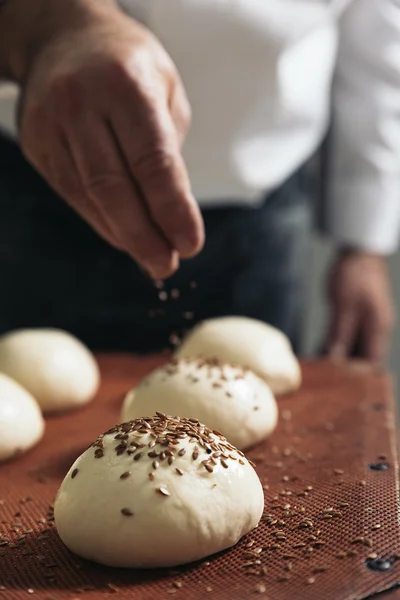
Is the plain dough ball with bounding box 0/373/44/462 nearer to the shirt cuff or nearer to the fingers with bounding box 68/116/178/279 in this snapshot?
the fingers with bounding box 68/116/178/279

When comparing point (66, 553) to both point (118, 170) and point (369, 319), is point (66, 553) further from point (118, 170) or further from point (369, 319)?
point (369, 319)

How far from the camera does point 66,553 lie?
109 cm

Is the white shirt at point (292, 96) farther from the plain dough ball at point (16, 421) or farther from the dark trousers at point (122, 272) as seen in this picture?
the plain dough ball at point (16, 421)

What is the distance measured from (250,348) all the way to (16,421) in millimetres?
566

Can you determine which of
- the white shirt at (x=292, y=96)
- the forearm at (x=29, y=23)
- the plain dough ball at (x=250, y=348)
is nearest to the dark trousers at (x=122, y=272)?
the white shirt at (x=292, y=96)

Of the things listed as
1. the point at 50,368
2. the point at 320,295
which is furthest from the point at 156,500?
the point at 320,295

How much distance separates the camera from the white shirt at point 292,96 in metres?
1.84

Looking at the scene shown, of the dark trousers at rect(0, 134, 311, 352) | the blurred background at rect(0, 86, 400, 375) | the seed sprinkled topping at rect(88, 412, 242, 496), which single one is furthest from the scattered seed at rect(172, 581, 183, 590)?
the blurred background at rect(0, 86, 400, 375)

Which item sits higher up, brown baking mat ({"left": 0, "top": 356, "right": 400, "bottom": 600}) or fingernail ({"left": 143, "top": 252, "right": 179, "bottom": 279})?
fingernail ({"left": 143, "top": 252, "right": 179, "bottom": 279})

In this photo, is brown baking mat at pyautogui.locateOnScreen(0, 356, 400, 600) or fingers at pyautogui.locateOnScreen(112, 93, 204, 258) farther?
fingers at pyautogui.locateOnScreen(112, 93, 204, 258)

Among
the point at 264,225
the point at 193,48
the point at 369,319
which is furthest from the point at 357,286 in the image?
the point at 193,48

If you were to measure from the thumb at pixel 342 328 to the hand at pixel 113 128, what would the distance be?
36.3 inches

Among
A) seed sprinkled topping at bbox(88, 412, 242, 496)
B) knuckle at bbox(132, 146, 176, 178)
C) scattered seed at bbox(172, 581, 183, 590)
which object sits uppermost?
knuckle at bbox(132, 146, 176, 178)

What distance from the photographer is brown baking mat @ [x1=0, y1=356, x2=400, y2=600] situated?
98 cm
